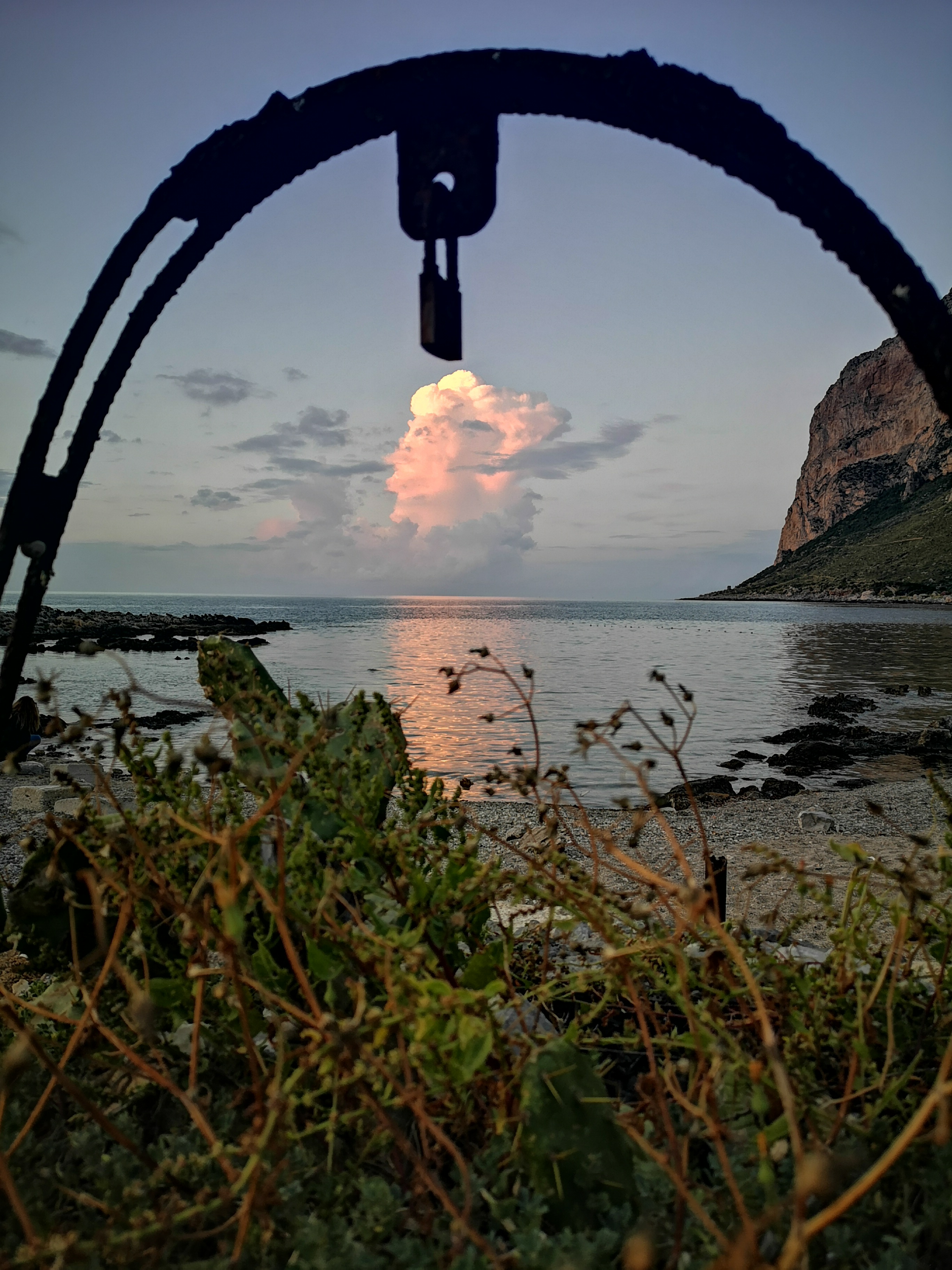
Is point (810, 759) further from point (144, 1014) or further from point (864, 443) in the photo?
point (864, 443)

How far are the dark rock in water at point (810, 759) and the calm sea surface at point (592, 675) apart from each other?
0.48 metres

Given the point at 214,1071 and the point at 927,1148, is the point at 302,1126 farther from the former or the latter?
the point at 927,1148

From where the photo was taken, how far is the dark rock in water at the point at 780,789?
38.1 ft

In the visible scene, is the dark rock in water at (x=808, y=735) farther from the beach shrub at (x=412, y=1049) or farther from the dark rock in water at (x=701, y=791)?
the beach shrub at (x=412, y=1049)

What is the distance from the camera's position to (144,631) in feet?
154

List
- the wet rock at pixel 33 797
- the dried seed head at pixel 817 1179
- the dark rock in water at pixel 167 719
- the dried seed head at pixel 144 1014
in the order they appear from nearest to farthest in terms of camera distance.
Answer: the dried seed head at pixel 817 1179, the dried seed head at pixel 144 1014, the wet rock at pixel 33 797, the dark rock in water at pixel 167 719

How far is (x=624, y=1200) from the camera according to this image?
41.7 inches

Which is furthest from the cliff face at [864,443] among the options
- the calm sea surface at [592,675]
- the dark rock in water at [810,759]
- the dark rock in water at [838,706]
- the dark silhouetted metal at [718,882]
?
the dark silhouetted metal at [718,882]

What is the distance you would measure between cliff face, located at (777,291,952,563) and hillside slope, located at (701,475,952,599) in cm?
421

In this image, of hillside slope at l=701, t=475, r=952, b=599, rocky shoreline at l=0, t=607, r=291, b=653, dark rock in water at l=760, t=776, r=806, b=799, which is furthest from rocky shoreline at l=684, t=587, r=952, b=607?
dark rock in water at l=760, t=776, r=806, b=799

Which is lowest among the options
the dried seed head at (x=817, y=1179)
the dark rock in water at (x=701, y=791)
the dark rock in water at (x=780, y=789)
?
the dark rock in water at (x=780, y=789)

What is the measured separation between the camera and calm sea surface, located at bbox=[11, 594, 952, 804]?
51.0 ft

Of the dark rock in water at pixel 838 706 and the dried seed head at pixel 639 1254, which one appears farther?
the dark rock in water at pixel 838 706

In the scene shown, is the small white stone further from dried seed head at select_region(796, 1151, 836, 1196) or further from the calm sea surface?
dried seed head at select_region(796, 1151, 836, 1196)
